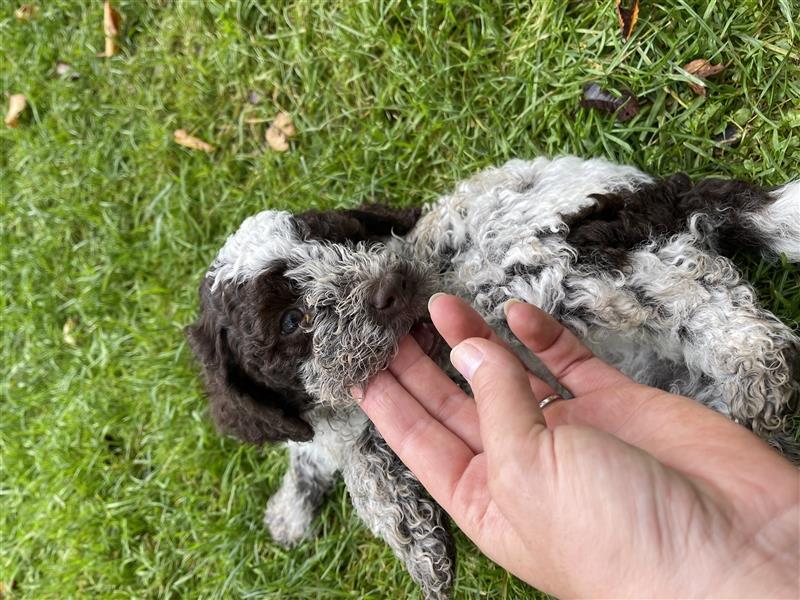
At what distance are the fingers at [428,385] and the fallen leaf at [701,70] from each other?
7.08ft

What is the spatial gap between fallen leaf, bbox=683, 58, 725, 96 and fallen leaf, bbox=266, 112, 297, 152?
2.72 m

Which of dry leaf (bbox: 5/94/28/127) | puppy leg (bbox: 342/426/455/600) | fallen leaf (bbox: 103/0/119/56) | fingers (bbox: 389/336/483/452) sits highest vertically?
fallen leaf (bbox: 103/0/119/56)

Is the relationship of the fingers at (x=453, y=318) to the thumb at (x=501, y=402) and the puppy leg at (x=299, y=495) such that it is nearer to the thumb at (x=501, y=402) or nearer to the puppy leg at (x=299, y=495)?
the thumb at (x=501, y=402)

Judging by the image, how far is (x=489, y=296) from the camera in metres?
3.04

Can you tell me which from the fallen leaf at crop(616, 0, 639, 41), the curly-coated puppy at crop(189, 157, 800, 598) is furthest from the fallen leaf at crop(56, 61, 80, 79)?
the fallen leaf at crop(616, 0, 639, 41)

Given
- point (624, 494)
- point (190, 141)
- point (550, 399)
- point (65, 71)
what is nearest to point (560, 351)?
point (550, 399)

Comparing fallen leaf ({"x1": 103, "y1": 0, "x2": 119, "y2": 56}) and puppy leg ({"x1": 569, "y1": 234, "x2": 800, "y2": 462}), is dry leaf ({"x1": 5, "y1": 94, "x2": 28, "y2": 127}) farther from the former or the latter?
puppy leg ({"x1": 569, "y1": 234, "x2": 800, "y2": 462})

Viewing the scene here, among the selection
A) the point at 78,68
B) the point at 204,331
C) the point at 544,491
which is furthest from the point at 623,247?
the point at 78,68

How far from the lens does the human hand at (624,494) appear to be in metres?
1.88

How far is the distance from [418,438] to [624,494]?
1195mm

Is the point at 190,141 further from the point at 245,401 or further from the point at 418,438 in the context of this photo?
the point at 418,438

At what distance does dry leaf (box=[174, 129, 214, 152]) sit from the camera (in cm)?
507

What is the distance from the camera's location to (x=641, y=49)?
3.62 metres

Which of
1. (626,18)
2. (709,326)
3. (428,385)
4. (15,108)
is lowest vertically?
(15,108)
